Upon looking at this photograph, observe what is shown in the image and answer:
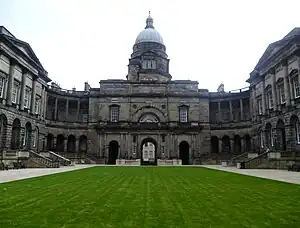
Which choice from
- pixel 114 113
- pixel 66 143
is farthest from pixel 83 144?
pixel 114 113

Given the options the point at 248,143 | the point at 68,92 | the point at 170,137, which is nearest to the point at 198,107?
the point at 170,137

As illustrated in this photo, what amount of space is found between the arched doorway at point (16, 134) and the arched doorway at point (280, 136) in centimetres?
3006

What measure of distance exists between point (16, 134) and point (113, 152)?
19.5m

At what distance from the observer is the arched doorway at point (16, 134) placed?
3256 cm

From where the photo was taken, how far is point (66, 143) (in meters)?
48.3

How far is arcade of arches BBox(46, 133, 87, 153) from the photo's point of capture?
4728cm

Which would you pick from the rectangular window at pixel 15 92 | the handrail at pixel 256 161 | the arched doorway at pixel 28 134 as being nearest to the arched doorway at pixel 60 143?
the arched doorway at pixel 28 134

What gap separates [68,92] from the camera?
49.8 m

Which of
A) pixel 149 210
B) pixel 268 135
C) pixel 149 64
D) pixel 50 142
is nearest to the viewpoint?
pixel 149 210

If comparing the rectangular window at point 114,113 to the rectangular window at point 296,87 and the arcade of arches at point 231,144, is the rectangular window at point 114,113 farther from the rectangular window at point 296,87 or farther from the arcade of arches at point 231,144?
the rectangular window at point 296,87

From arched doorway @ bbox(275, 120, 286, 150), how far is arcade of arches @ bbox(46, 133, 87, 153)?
3116 centimetres

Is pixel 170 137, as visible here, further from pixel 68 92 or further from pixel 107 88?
pixel 68 92

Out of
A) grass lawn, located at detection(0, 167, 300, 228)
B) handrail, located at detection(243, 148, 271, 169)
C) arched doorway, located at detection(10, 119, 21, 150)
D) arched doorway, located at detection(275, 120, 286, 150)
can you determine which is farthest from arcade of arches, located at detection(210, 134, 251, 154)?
grass lawn, located at detection(0, 167, 300, 228)

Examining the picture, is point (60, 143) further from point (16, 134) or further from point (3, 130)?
point (3, 130)
